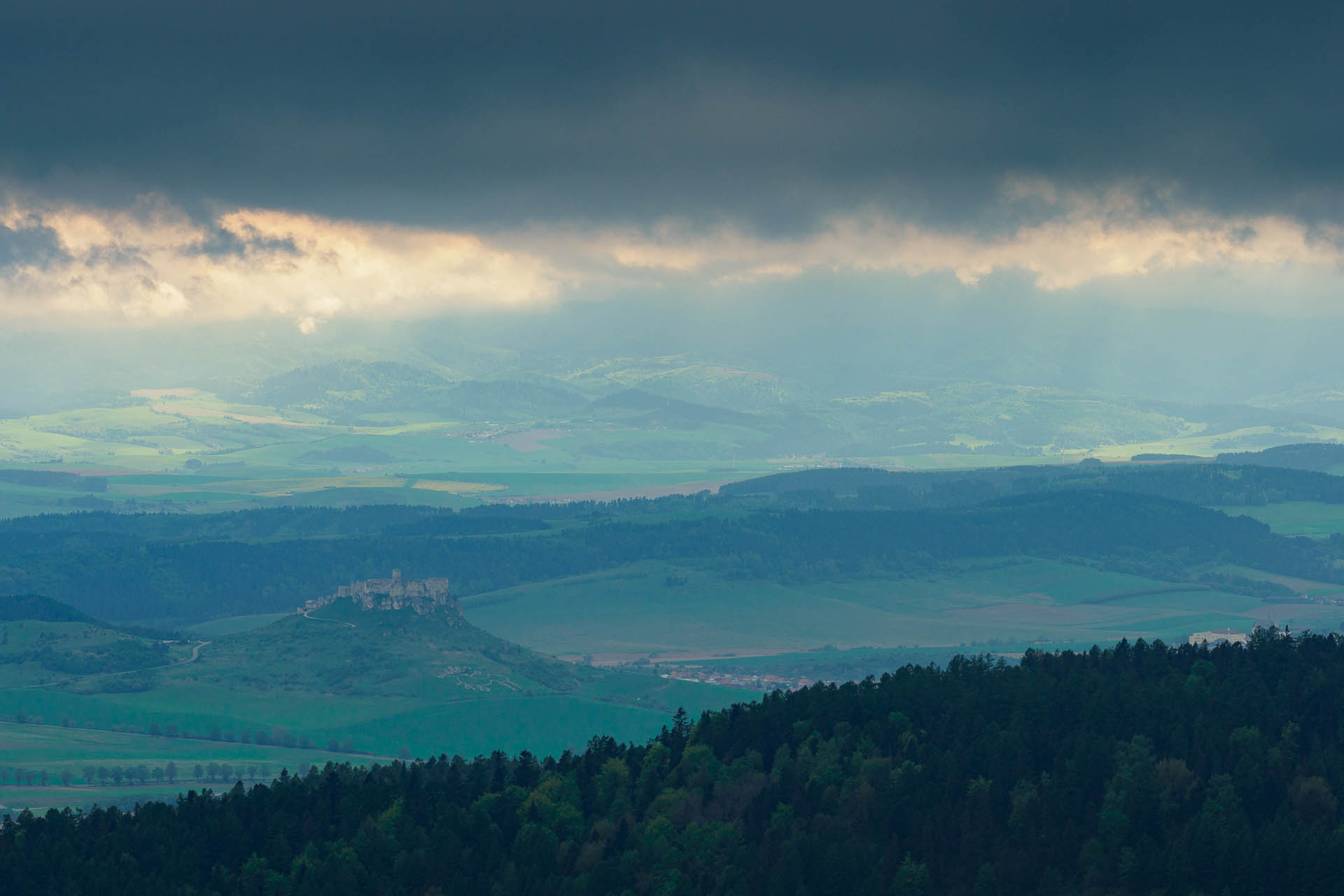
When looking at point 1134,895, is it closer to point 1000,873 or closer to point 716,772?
point 1000,873

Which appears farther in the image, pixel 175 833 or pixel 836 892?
pixel 175 833

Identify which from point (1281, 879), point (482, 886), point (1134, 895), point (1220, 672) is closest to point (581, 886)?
point (482, 886)

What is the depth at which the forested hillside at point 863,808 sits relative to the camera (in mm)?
126500

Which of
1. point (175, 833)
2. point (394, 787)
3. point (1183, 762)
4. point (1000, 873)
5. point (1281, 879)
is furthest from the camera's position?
point (394, 787)

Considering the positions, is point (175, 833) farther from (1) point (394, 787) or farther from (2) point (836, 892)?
(2) point (836, 892)

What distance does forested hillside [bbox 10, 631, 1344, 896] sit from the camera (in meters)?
126

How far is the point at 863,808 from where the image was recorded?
140m

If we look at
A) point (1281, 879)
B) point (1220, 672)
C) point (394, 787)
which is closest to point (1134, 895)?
point (1281, 879)

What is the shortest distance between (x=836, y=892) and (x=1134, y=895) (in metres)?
17.9

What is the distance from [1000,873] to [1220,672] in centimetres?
4520

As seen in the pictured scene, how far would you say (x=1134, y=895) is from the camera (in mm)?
120188

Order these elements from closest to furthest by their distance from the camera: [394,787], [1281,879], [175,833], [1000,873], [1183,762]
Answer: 1. [1281,879]
2. [1000,873]
3. [1183,762]
4. [175,833]
5. [394,787]

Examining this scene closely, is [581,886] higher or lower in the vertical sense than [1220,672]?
lower

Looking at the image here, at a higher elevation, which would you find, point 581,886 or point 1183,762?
point 1183,762
